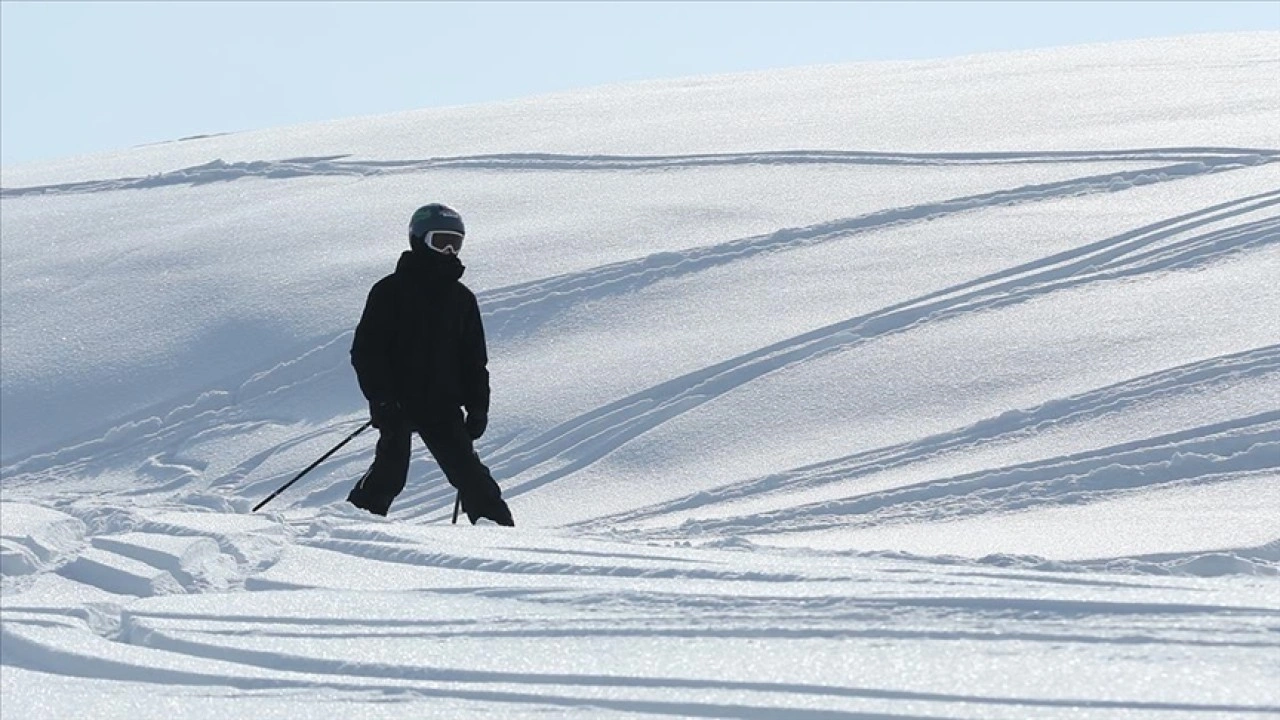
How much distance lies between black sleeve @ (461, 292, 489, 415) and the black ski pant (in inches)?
3.2

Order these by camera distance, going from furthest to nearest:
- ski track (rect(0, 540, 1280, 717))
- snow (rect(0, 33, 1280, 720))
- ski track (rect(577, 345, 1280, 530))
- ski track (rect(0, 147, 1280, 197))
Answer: ski track (rect(0, 147, 1280, 197))
ski track (rect(577, 345, 1280, 530))
snow (rect(0, 33, 1280, 720))
ski track (rect(0, 540, 1280, 717))

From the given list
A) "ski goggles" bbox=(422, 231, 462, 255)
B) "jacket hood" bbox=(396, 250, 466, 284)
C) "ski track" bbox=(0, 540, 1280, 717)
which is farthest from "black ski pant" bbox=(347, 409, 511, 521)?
"ski track" bbox=(0, 540, 1280, 717)

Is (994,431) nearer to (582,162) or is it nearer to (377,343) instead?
(377,343)

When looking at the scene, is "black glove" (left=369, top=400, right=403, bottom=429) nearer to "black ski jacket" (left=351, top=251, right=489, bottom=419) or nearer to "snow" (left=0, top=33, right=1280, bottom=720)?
"black ski jacket" (left=351, top=251, right=489, bottom=419)

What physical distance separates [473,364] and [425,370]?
0.19 meters

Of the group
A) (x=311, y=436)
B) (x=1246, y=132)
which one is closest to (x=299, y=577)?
(x=311, y=436)

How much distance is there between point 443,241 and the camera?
6.36m

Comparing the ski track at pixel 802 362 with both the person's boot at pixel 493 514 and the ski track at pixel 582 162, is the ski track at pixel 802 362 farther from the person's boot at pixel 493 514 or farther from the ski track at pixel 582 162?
the person's boot at pixel 493 514

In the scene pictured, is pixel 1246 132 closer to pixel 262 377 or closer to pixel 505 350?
pixel 505 350

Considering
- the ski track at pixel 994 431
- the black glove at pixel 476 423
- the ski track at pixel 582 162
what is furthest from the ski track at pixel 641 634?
the ski track at pixel 582 162

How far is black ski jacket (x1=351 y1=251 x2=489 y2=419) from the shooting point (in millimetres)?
6406

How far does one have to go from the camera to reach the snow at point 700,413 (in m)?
3.60

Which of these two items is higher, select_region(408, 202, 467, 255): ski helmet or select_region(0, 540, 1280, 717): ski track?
select_region(408, 202, 467, 255): ski helmet

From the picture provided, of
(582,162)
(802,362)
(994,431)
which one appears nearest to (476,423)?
(994,431)
